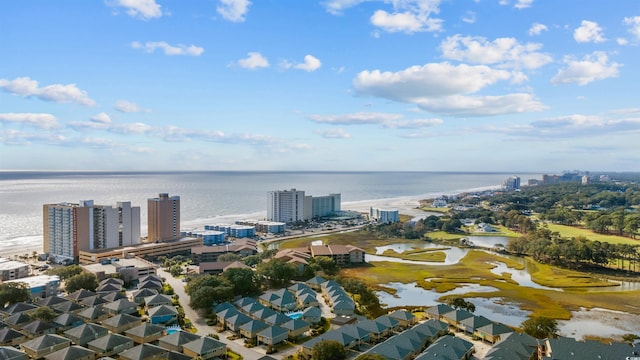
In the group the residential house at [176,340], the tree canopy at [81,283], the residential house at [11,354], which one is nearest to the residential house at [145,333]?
the residential house at [176,340]

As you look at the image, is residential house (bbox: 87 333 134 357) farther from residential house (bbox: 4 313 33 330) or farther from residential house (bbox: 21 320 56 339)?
residential house (bbox: 4 313 33 330)

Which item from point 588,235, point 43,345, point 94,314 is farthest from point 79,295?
point 588,235

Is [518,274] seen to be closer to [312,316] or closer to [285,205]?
[312,316]

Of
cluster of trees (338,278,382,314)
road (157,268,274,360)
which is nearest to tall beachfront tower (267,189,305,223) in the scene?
road (157,268,274,360)

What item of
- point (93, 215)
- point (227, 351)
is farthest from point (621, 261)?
point (93, 215)

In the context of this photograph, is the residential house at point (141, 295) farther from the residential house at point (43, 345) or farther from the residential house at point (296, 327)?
the residential house at point (296, 327)

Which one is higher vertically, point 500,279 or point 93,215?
point 93,215

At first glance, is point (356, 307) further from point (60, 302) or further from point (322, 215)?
point (322, 215)
